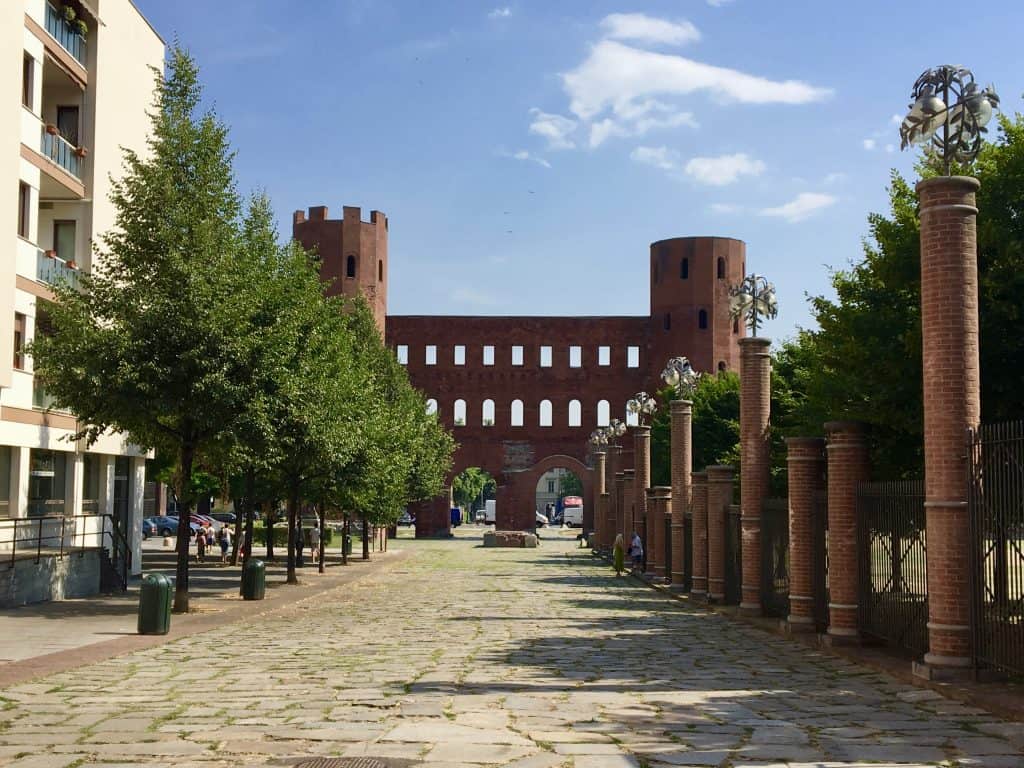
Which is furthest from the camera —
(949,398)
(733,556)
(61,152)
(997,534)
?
(61,152)

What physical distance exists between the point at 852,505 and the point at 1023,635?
479 centimetres

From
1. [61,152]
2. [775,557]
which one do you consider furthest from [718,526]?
[61,152]

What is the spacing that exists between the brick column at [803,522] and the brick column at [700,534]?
725 centimetres

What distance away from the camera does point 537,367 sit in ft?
249

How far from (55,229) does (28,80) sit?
4179 mm

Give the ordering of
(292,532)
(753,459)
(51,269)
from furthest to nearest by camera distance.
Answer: (292,532) < (51,269) < (753,459)

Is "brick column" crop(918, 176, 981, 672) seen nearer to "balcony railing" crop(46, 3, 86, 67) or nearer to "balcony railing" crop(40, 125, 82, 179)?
"balcony railing" crop(40, 125, 82, 179)

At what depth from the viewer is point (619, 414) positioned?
2945 inches

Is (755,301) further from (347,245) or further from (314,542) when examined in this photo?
(347,245)

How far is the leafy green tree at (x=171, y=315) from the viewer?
19.8 meters

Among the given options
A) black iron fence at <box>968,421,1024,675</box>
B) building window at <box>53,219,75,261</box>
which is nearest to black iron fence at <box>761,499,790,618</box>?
black iron fence at <box>968,421,1024,675</box>

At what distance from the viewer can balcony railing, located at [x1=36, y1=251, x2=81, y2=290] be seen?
25.7 m

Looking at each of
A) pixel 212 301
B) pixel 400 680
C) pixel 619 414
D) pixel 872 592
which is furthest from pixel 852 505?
pixel 619 414

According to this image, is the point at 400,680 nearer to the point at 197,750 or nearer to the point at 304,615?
the point at 197,750
